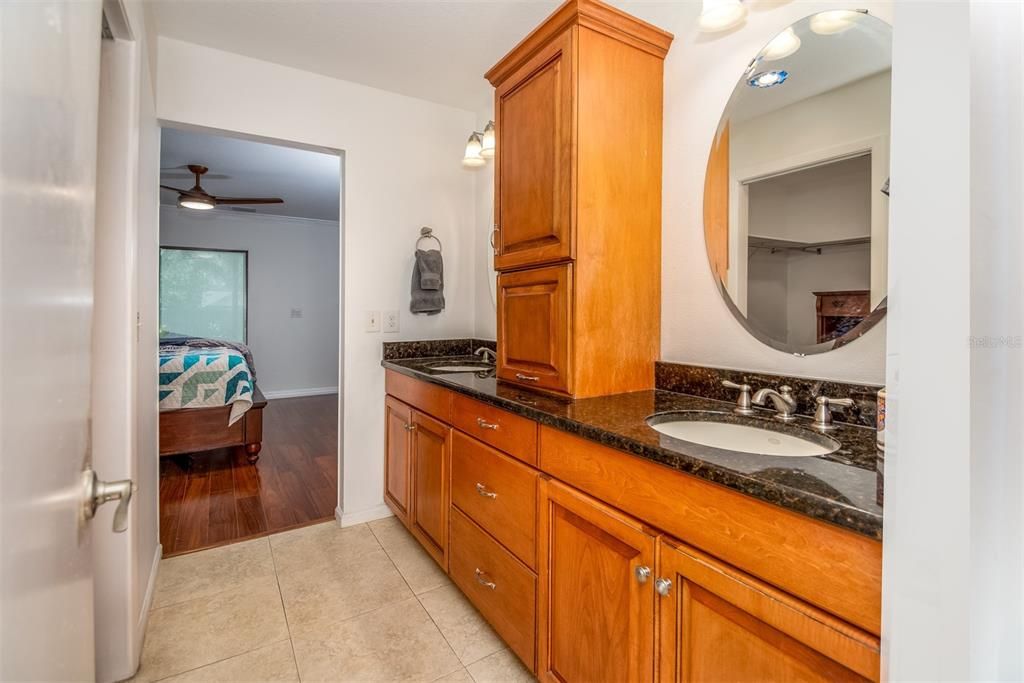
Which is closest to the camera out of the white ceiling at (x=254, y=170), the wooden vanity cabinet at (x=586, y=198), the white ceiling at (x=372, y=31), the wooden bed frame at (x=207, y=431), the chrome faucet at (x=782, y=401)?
the chrome faucet at (x=782, y=401)

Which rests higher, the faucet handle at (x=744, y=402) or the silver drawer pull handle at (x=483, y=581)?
the faucet handle at (x=744, y=402)

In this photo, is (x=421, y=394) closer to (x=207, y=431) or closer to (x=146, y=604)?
(x=146, y=604)

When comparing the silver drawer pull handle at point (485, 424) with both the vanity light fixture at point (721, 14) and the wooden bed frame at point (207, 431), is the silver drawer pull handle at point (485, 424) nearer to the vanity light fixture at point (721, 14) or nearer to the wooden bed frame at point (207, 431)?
the vanity light fixture at point (721, 14)

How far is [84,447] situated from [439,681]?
4.20 ft

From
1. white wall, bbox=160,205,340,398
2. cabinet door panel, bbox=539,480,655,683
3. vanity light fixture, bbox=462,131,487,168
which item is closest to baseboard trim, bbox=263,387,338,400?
white wall, bbox=160,205,340,398

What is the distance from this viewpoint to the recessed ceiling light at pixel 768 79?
134 centimetres

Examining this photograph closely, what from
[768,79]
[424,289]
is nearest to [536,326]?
[768,79]

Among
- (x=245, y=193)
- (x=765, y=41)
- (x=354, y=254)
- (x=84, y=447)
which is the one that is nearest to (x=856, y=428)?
(x=765, y=41)

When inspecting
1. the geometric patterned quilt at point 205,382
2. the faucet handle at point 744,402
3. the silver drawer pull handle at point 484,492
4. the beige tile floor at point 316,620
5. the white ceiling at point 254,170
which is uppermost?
the white ceiling at point 254,170

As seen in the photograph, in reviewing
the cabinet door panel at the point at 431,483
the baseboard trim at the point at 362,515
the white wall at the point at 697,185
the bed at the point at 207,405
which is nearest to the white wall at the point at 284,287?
the bed at the point at 207,405

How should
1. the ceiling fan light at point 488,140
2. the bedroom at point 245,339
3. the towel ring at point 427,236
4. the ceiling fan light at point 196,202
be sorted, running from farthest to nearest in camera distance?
1. the ceiling fan light at point 196,202
2. the bedroom at point 245,339
3. the towel ring at point 427,236
4. the ceiling fan light at point 488,140

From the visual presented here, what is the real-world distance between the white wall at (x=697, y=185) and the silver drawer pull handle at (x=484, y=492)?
0.79 meters

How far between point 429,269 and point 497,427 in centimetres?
133

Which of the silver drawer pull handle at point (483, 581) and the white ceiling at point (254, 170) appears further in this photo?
the white ceiling at point (254, 170)
